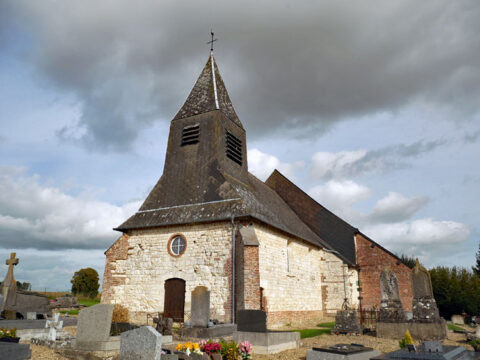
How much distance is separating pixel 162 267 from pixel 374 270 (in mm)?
12279

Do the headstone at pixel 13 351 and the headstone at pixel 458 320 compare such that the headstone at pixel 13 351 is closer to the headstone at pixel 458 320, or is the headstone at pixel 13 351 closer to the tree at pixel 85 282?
the headstone at pixel 458 320

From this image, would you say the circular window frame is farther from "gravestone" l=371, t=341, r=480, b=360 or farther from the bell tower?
"gravestone" l=371, t=341, r=480, b=360

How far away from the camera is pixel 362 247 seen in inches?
834

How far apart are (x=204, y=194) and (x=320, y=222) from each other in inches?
390

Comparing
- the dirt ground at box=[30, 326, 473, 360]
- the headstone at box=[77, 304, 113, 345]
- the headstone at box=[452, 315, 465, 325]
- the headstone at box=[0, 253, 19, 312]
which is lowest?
the headstone at box=[452, 315, 465, 325]

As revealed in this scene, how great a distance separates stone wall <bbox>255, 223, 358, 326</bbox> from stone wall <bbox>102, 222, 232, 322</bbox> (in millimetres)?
1549

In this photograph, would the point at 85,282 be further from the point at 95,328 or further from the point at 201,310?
the point at 95,328

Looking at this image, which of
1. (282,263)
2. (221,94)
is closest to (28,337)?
(282,263)

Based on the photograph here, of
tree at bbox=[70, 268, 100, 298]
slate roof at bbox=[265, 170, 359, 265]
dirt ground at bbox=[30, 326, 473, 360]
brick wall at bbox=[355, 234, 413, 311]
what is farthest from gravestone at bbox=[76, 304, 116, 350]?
tree at bbox=[70, 268, 100, 298]

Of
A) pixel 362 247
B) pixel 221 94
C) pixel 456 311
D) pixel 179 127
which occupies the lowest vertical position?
pixel 456 311

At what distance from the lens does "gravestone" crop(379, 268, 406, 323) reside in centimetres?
1155

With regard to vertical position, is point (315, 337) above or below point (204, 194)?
below

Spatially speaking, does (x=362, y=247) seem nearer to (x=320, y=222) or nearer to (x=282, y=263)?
(x=320, y=222)

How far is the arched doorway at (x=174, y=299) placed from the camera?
1397cm
